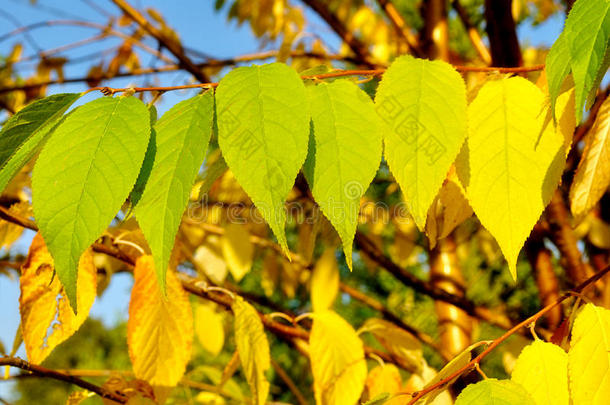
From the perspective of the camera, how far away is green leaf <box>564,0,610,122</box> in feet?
0.98

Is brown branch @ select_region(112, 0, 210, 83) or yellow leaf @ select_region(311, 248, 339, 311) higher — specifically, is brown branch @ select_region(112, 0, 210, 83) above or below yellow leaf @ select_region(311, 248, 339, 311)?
above

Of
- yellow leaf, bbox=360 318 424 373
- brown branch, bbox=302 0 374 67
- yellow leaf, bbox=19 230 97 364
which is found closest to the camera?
yellow leaf, bbox=19 230 97 364

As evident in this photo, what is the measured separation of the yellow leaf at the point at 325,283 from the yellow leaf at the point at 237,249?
141 millimetres

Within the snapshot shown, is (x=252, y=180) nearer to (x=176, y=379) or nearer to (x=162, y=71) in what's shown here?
(x=176, y=379)

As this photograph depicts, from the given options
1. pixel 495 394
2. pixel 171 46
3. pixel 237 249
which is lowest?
pixel 495 394

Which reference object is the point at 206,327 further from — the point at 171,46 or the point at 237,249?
the point at 171,46

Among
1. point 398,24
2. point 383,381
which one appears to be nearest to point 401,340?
point 383,381

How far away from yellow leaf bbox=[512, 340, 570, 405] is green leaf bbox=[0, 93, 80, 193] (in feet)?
1.04

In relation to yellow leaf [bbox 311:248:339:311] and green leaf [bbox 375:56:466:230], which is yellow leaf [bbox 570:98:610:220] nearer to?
green leaf [bbox 375:56:466:230]

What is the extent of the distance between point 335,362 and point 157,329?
0.68 feet

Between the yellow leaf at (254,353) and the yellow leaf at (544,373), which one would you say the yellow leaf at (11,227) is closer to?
the yellow leaf at (254,353)

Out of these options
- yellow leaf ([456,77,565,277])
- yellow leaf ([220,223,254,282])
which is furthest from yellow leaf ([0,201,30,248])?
yellow leaf ([456,77,565,277])

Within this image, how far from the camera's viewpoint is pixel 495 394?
322mm

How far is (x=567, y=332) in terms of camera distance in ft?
1.37
